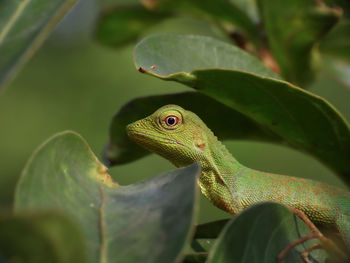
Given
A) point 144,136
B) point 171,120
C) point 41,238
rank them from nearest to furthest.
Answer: point 41,238 → point 144,136 → point 171,120

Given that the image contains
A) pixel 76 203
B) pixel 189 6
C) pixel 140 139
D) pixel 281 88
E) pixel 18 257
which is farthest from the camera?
pixel 189 6

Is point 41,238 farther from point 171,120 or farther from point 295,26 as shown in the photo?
point 295,26

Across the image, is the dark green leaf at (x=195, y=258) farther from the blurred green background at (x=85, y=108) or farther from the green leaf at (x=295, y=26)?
the blurred green background at (x=85, y=108)

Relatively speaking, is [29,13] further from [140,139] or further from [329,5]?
[329,5]

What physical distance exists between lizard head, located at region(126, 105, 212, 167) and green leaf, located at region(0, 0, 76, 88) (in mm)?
1202

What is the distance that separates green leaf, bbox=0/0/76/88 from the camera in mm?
1591

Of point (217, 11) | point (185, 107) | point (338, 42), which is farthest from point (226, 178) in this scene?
point (338, 42)

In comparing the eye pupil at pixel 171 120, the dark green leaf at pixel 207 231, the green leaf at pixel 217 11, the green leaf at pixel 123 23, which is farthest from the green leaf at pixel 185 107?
the green leaf at pixel 123 23

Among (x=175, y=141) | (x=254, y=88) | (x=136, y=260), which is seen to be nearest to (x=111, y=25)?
(x=175, y=141)

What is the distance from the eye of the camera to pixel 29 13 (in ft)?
6.17

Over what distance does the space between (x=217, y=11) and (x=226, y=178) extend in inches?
52.7

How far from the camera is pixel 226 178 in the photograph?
3.33 meters

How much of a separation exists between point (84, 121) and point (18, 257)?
6871 millimetres

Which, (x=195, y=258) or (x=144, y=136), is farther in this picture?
(x=144, y=136)
